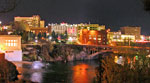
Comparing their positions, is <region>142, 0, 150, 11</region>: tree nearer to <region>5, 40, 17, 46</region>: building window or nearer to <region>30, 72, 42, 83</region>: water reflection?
<region>30, 72, 42, 83</region>: water reflection

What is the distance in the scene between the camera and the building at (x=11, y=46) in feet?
55.2

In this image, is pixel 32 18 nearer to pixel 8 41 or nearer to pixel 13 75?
pixel 8 41

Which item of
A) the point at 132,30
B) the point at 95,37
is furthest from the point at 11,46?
the point at 132,30

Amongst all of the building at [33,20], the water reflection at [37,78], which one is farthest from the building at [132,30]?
the water reflection at [37,78]

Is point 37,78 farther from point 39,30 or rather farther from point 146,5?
point 39,30

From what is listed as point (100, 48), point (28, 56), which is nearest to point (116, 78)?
point (28, 56)

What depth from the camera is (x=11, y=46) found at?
17.3 meters

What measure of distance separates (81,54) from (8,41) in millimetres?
10370

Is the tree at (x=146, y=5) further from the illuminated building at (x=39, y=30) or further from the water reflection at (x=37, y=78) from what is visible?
the illuminated building at (x=39, y=30)

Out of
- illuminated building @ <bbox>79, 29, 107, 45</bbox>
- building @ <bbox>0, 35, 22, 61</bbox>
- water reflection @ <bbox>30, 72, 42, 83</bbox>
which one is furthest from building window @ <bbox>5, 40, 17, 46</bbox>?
illuminated building @ <bbox>79, 29, 107, 45</bbox>

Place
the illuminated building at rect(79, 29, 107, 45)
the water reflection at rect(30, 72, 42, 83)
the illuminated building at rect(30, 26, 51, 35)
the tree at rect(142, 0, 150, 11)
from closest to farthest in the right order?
1. the tree at rect(142, 0, 150, 11)
2. the water reflection at rect(30, 72, 42, 83)
3. the illuminated building at rect(79, 29, 107, 45)
4. the illuminated building at rect(30, 26, 51, 35)

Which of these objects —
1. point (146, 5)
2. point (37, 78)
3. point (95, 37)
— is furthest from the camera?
point (95, 37)

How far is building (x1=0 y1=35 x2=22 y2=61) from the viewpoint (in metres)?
16.8

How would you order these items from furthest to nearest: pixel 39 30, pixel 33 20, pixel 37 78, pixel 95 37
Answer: pixel 33 20 < pixel 39 30 < pixel 95 37 < pixel 37 78
